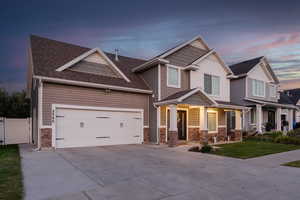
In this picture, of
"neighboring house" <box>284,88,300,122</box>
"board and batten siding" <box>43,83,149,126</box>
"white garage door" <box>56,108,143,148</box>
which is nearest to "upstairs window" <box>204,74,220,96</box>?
"board and batten siding" <box>43,83,149,126</box>

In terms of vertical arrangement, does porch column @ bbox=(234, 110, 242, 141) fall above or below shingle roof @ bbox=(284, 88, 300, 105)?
below

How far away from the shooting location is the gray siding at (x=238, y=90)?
781 inches

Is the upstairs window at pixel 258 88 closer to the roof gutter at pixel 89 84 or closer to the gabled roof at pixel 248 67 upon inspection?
the gabled roof at pixel 248 67

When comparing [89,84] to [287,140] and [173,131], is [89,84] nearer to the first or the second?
[173,131]

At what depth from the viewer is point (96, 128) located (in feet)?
39.8

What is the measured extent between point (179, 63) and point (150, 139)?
5.75m

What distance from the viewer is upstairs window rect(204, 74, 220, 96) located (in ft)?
53.3

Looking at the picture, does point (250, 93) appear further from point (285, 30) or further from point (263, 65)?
point (285, 30)

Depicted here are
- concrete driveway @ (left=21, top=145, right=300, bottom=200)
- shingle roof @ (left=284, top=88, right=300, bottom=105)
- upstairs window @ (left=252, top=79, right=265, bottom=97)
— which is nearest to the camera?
concrete driveway @ (left=21, top=145, right=300, bottom=200)

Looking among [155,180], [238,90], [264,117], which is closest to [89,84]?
→ [155,180]

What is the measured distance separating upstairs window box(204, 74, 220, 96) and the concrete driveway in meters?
9.08

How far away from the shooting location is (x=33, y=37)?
14.6 meters

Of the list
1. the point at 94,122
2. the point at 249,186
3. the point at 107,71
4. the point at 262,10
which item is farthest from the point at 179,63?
the point at 249,186

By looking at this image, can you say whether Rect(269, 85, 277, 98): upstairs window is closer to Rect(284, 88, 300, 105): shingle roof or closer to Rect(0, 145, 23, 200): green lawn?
Rect(284, 88, 300, 105): shingle roof
